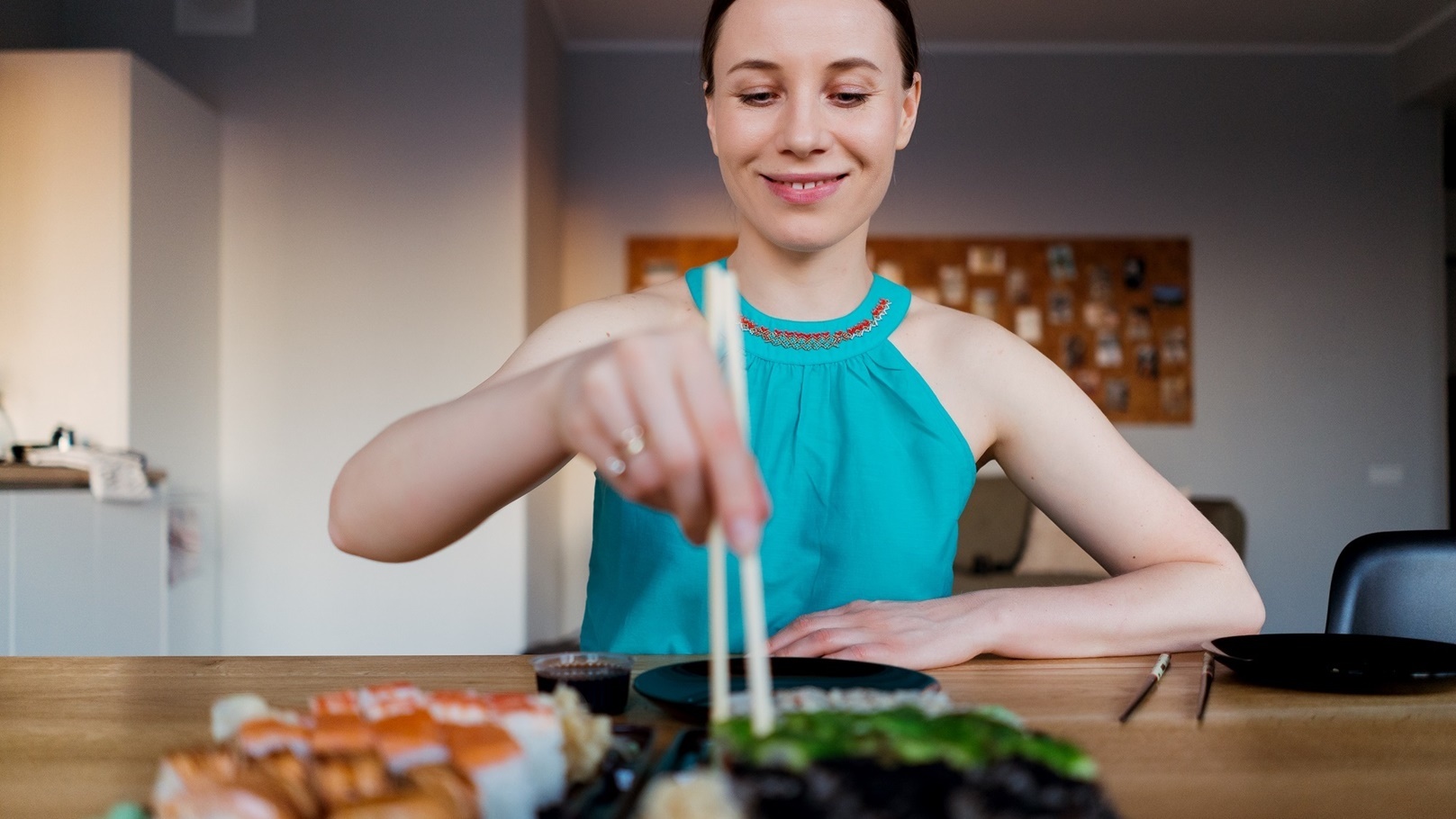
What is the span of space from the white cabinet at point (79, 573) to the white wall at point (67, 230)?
38 centimetres

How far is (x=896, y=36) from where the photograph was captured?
1313mm

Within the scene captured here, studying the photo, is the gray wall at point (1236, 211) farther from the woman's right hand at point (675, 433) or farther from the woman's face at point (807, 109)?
the woman's right hand at point (675, 433)

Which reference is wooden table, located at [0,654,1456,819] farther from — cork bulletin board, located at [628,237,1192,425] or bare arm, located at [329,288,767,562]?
cork bulletin board, located at [628,237,1192,425]

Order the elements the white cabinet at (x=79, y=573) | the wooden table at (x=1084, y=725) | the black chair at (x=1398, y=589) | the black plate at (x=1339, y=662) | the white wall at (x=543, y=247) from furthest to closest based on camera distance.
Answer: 1. the white wall at (x=543, y=247)
2. the white cabinet at (x=79, y=573)
3. the black chair at (x=1398, y=589)
4. the black plate at (x=1339, y=662)
5. the wooden table at (x=1084, y=725)

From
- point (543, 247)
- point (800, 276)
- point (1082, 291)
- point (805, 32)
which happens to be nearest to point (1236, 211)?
point (1082, 291)

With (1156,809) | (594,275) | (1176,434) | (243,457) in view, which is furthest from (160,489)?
(1176,434)

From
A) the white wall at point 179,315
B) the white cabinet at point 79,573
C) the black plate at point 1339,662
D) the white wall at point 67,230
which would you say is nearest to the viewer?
the black plate at point 1339,662

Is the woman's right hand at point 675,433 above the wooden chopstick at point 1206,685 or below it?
above

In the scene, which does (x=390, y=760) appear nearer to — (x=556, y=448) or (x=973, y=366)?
(x=556, y=448)

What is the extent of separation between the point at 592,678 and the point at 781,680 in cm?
14

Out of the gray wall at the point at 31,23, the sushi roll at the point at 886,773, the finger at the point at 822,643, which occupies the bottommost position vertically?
the finger at the point at 822,643

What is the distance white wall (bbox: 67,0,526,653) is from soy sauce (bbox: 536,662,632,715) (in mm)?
3793

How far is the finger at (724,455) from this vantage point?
0.56 m

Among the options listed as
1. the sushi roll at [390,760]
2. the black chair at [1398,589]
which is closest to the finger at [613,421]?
the sushi roll at [390,760]
